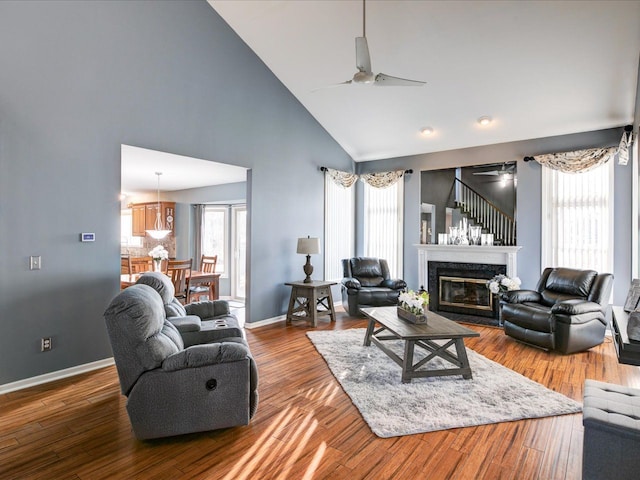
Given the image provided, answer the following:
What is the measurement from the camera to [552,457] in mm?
2350

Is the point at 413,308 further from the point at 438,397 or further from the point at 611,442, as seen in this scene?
the point at 611,442

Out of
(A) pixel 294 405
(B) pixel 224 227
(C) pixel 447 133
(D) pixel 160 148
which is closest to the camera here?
(A) pixel 294 405

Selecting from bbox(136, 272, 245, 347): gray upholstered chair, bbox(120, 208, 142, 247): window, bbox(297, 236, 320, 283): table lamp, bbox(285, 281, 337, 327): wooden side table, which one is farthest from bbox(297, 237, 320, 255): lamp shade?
bbox(120, 208, 142, 247): window

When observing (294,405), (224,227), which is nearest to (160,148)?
(294,405)

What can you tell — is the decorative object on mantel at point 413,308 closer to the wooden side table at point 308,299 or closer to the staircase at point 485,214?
the wooden side table at point 308,299

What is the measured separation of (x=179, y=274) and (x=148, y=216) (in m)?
3.70

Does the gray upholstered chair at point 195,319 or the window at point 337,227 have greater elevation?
the window at point 337,227

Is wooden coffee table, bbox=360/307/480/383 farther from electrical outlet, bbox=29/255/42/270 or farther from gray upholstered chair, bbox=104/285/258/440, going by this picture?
electrical outlet, bbox=29/255/42/270

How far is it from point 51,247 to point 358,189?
5454 mm

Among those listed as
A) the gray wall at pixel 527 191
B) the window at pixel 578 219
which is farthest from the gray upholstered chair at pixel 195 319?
the window at pixel 578 219

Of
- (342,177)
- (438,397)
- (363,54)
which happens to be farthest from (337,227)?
(438,397)

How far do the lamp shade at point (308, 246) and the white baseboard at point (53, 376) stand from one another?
9.64ft

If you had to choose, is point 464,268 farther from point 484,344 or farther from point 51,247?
point 51,247

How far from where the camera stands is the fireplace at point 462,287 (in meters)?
6.13
